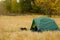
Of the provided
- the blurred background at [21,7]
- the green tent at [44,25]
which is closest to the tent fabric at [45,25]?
the green tent at [44,25]

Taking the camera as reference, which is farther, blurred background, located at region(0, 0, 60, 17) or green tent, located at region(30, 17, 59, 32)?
blurred background, located at region(0, 0, 60, 17)

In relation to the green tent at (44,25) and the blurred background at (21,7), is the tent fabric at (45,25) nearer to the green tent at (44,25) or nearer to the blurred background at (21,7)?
the green tent at (44,25)

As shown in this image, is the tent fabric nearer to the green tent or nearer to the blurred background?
the green tent

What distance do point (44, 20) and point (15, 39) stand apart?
3272mm

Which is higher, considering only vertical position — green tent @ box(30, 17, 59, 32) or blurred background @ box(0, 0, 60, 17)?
green tent @ box(30, 17, 59, 32)

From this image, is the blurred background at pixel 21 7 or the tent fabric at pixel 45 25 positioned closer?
the tent fabric at pixel 45 25

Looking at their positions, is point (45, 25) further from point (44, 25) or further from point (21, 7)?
point (21, 7)

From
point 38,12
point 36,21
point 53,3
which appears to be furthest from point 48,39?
point 38,12

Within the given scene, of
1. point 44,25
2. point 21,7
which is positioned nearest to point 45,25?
point 44,25

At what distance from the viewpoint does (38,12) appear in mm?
25250

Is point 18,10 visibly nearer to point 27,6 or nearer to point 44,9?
point 27,6

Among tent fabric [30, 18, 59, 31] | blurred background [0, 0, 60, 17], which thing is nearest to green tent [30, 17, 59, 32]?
tent fabric [30, 18, 59, 31]

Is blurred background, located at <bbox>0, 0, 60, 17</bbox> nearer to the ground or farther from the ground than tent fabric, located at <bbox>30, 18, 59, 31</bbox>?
nearer to the ground

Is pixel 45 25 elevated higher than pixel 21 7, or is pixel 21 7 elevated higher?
pixel 45 25
